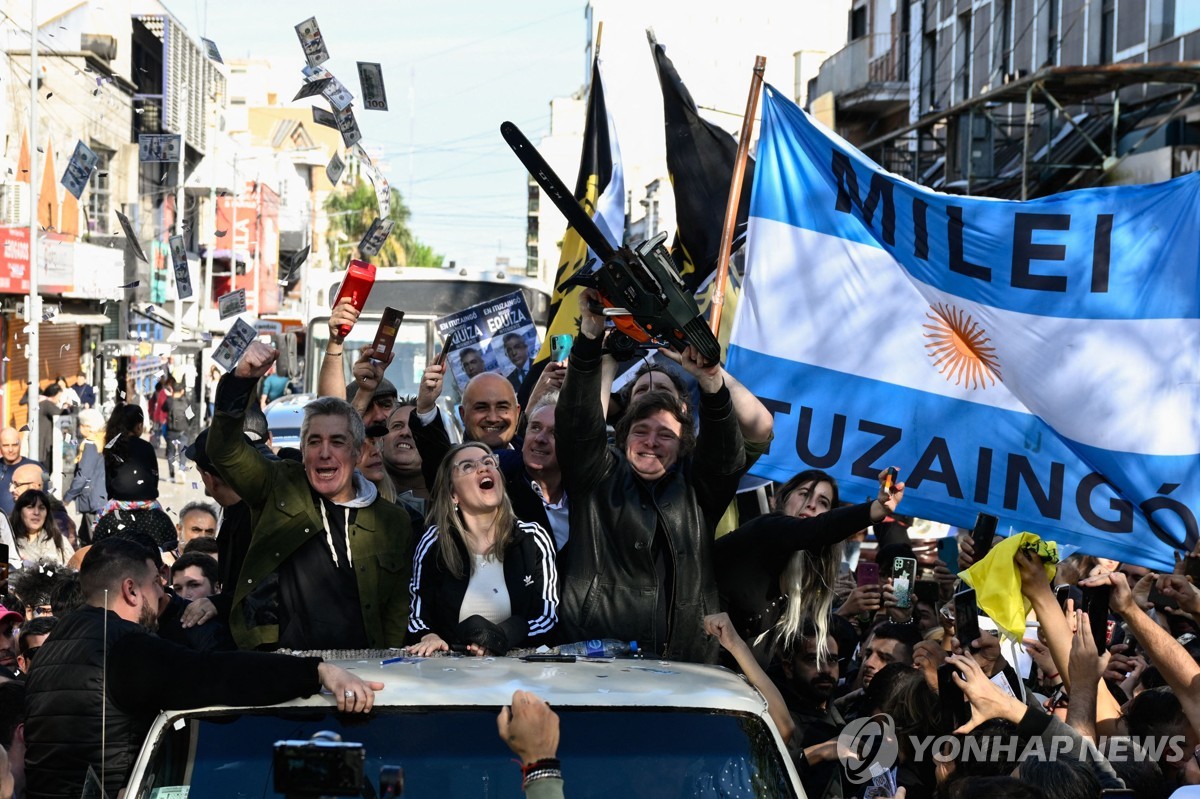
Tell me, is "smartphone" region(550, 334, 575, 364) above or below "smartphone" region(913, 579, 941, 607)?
above

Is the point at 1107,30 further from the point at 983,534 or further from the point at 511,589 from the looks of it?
the point at 511,589

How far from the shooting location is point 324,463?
5609 mm

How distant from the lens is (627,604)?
5.27 meters

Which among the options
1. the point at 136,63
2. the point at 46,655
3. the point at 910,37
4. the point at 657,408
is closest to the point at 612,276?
the point at 657,408

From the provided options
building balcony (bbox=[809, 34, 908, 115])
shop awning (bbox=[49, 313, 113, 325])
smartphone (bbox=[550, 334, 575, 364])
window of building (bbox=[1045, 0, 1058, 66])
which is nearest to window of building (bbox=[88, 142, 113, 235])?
shop awning (bbox=[49, 313, 113, 325])

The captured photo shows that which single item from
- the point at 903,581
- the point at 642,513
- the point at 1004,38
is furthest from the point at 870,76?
the point at 642,513

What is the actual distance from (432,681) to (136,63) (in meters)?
38.6

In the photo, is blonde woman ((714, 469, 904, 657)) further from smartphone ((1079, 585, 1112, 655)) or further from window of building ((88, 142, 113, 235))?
window of building ((88, 142, 113, 235))

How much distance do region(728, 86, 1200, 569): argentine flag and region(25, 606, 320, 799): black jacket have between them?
121 inches

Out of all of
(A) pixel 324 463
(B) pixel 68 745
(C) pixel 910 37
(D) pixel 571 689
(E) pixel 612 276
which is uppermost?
(C) pixel 910 37

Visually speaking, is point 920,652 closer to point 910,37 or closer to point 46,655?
point 46,655

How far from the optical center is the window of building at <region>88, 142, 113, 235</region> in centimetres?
3647

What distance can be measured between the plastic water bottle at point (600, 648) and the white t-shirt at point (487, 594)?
0.79 ft

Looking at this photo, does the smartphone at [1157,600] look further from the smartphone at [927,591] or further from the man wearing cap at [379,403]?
→ the man wearing cap at [379,403]
